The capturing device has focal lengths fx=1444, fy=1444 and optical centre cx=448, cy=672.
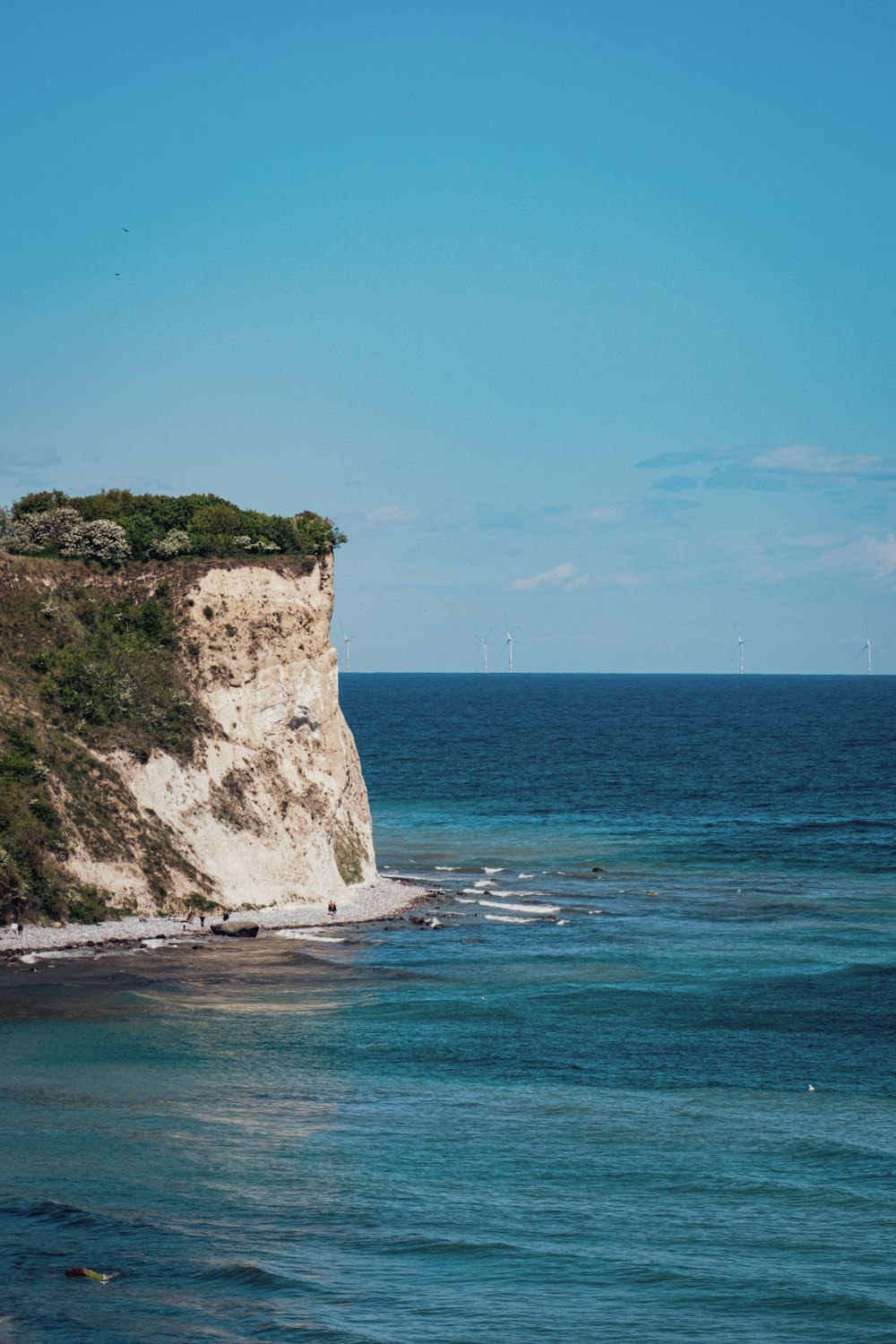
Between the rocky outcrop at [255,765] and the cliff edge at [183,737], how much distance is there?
8 centimetres

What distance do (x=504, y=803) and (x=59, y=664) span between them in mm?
58147

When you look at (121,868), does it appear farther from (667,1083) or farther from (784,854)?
(784,854)

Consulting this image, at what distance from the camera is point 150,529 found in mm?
81562

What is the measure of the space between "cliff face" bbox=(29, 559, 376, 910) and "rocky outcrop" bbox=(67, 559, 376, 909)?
70 mm

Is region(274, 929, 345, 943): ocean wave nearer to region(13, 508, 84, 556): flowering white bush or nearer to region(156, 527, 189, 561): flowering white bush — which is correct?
region(156, 527, 189, 561): flowering white bush

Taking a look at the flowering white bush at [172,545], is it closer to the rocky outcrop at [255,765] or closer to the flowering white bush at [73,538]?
the flowering white bush at [73,538]

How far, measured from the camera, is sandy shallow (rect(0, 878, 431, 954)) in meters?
63.8

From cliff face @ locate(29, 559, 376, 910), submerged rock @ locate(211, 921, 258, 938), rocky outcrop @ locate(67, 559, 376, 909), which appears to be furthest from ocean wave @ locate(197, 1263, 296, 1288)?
rocky outcrop @ locate(67, 559, 376, 909)

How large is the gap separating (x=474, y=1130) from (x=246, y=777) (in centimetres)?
3694

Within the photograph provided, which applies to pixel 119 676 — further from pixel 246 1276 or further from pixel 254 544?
pixel 246 1276

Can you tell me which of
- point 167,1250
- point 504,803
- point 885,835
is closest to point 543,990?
point 167,1250

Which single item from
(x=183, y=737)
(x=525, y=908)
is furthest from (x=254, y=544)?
(x=525, y=908)

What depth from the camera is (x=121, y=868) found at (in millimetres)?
A: 69500

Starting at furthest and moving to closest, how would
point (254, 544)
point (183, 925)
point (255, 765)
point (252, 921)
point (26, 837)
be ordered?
point (254, 544) → point (255, 765) → point (252, 921) → point (183, 925) → point (26, 837)
